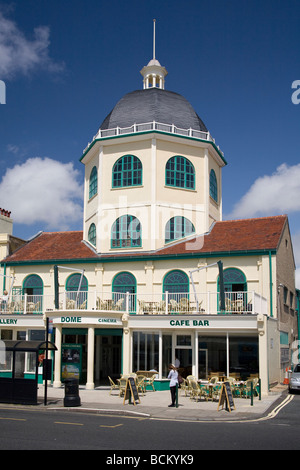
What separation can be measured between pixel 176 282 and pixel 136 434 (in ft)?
47.2

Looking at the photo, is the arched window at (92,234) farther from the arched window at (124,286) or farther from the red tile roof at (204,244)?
the arched window at (124,286)

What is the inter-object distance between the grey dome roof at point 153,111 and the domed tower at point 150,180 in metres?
0.06

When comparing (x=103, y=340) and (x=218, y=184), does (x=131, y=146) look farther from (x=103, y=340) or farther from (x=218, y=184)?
(x=103, y=340)

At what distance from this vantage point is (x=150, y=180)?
27.2m

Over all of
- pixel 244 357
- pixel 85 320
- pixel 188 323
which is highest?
pixel 85 320

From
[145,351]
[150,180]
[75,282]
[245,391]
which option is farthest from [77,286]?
[245,391]

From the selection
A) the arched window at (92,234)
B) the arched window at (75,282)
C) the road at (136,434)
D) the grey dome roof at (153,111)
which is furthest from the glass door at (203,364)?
the grey dome roof at (153,111)

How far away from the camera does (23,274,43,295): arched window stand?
1104 inches

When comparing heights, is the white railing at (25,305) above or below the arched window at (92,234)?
below

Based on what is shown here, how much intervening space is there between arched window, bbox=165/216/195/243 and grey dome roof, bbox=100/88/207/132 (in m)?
5.47

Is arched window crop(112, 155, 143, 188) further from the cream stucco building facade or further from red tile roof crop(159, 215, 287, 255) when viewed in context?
red tile roof crop(159, 215, 287, 255)

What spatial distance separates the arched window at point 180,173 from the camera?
91.0 feet

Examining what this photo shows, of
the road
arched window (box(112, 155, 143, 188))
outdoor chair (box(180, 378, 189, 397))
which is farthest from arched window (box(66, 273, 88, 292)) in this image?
the road

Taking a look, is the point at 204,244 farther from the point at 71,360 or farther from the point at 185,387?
the point at 71,360
